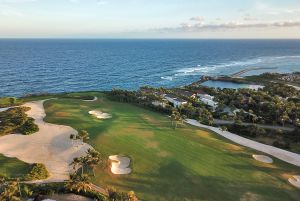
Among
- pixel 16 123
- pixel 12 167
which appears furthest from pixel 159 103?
pixel 12 167

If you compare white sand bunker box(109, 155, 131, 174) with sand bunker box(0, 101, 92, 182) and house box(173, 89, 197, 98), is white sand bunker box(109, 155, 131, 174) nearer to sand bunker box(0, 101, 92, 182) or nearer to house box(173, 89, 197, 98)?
sand bunker box(0, 101, 92, 182)

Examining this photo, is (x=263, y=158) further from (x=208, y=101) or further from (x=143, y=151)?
(x=208, y=101)

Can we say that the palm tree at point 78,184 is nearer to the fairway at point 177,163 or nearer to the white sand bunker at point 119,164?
the fairway at point 177,163

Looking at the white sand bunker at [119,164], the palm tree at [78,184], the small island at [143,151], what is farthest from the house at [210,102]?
the palm tree at [78,184]

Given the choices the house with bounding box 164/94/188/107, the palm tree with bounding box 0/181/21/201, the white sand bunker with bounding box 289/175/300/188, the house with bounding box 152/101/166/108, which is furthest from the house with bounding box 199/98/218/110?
the palm tree with bounding box 0/181/21/201

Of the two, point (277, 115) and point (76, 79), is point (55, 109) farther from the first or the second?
point (76, 79)
